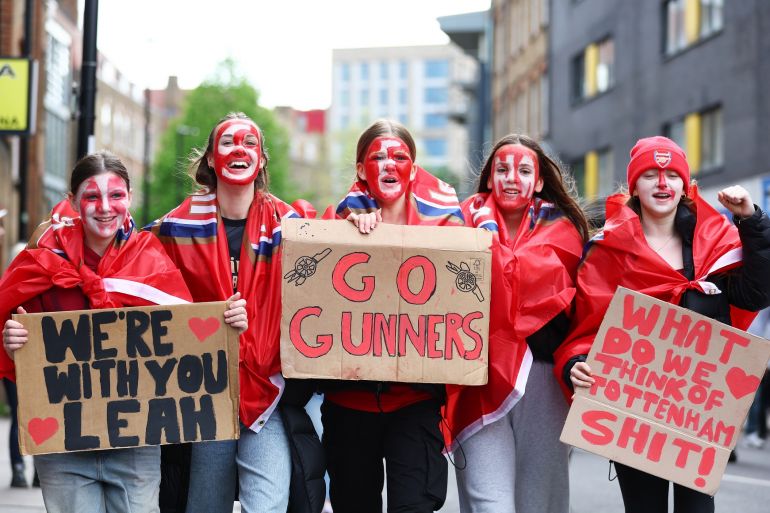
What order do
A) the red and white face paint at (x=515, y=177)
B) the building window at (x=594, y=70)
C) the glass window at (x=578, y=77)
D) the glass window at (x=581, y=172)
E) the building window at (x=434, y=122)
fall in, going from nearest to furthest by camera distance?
the red and white face paint at (x=515, y=177), the building window at (x=594, y=70), the glass window at (x=581, y=172), the glass window at (x=578, y=77), the building window at (x=434, y=122)

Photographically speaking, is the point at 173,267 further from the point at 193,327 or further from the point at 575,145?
the point at 575,145

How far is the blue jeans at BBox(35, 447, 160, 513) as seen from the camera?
4328 mm

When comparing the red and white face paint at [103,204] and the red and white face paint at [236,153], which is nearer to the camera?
the red and white face paint at [103,204]

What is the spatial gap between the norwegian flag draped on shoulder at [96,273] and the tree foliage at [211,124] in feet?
134

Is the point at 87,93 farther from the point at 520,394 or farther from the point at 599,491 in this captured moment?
the point at 599,491

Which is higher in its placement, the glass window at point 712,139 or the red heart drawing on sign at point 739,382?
the glass window at point 712,139

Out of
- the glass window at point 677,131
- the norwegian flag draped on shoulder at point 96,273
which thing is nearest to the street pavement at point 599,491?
the norwegian flag draped on shoulder at point 96,273

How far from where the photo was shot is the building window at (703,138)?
66.7ft

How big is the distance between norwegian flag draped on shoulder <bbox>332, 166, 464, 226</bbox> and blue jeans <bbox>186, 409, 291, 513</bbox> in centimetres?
95

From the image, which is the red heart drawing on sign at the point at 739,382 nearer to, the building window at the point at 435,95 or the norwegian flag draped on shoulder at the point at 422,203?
the norwegian flag draped on shoulder at the point at 422,203

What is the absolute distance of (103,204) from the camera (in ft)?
14.8

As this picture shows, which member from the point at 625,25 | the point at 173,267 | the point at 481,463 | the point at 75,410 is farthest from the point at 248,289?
the point at 625,25

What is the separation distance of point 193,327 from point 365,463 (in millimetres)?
952

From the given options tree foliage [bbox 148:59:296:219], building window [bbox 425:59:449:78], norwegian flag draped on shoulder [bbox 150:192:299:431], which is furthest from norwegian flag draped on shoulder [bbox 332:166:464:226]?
building window [bbox 425:59:449:78]
